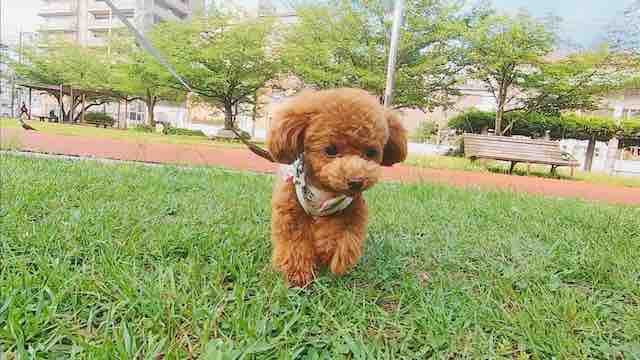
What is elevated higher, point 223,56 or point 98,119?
point 223,56

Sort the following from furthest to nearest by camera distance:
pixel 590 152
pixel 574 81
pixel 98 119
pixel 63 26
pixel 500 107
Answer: pixel 63 26
pixel 98 119
pixel 590 152
pixel 500 107
pixel 574 81

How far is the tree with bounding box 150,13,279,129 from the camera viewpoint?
17.4 meters

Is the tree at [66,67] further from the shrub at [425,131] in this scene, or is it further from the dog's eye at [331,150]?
the dog's eye at [331,150]

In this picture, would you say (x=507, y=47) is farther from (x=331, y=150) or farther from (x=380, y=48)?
(x=331, y=150)

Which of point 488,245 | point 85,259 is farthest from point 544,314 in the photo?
point 85,259

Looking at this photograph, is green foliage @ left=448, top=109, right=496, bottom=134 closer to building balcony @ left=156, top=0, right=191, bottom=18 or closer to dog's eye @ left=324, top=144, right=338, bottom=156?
dog's eye @ left=324, top=144, right=338, bottom=156

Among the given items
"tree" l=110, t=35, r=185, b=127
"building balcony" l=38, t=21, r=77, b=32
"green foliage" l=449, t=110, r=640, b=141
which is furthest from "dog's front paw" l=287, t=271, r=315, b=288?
"building balcony" l=38, t=21, r=77, b=32

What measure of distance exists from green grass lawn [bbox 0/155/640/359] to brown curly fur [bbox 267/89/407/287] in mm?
110

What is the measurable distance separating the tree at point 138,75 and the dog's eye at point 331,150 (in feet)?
60.1

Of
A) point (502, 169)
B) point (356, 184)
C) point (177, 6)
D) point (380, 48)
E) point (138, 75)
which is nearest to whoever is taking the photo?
point (356, 184)

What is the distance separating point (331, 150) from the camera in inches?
52.5

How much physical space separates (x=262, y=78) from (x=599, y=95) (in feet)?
41.7

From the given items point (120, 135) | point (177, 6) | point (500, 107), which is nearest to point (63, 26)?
point (177, 6)

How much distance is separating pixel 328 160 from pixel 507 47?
1384cm
